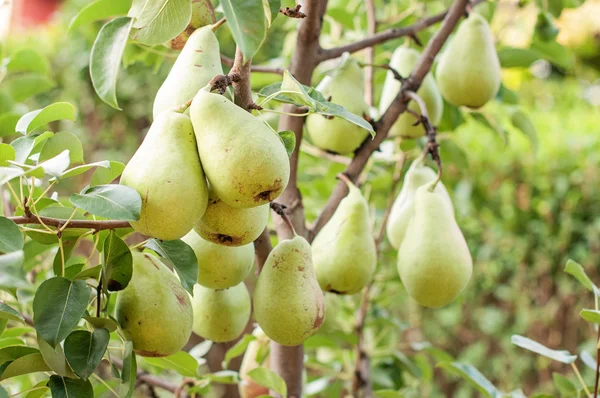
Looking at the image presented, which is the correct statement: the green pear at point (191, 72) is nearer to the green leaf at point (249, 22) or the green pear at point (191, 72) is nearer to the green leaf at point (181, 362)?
the green leaf at point (249, 22)

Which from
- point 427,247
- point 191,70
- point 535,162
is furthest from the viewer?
point 535,162

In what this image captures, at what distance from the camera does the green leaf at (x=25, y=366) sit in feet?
1.69

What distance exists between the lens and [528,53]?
115 centimetres

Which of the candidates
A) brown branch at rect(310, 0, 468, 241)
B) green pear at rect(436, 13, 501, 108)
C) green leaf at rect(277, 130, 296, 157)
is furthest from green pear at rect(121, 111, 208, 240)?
green pear at rect(436, 13, 501, 108)

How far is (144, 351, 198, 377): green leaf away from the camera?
28.7 inches

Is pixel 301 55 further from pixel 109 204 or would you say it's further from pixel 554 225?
pixel 554 225

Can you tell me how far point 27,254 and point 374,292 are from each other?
822 millimetres

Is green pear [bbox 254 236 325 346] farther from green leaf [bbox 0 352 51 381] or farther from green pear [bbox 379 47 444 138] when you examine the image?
green pear [bbox 379 47 444 138]

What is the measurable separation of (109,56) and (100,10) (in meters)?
0.25

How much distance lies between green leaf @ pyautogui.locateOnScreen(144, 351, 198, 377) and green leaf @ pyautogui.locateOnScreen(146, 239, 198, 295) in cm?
20

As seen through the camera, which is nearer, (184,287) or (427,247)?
(184,287)

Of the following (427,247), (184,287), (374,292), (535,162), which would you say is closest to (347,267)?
(427,247)

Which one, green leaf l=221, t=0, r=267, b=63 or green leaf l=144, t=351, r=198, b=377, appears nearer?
green leaf l=221, t=0, r=267, b=63

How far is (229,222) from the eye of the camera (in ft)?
1.70
